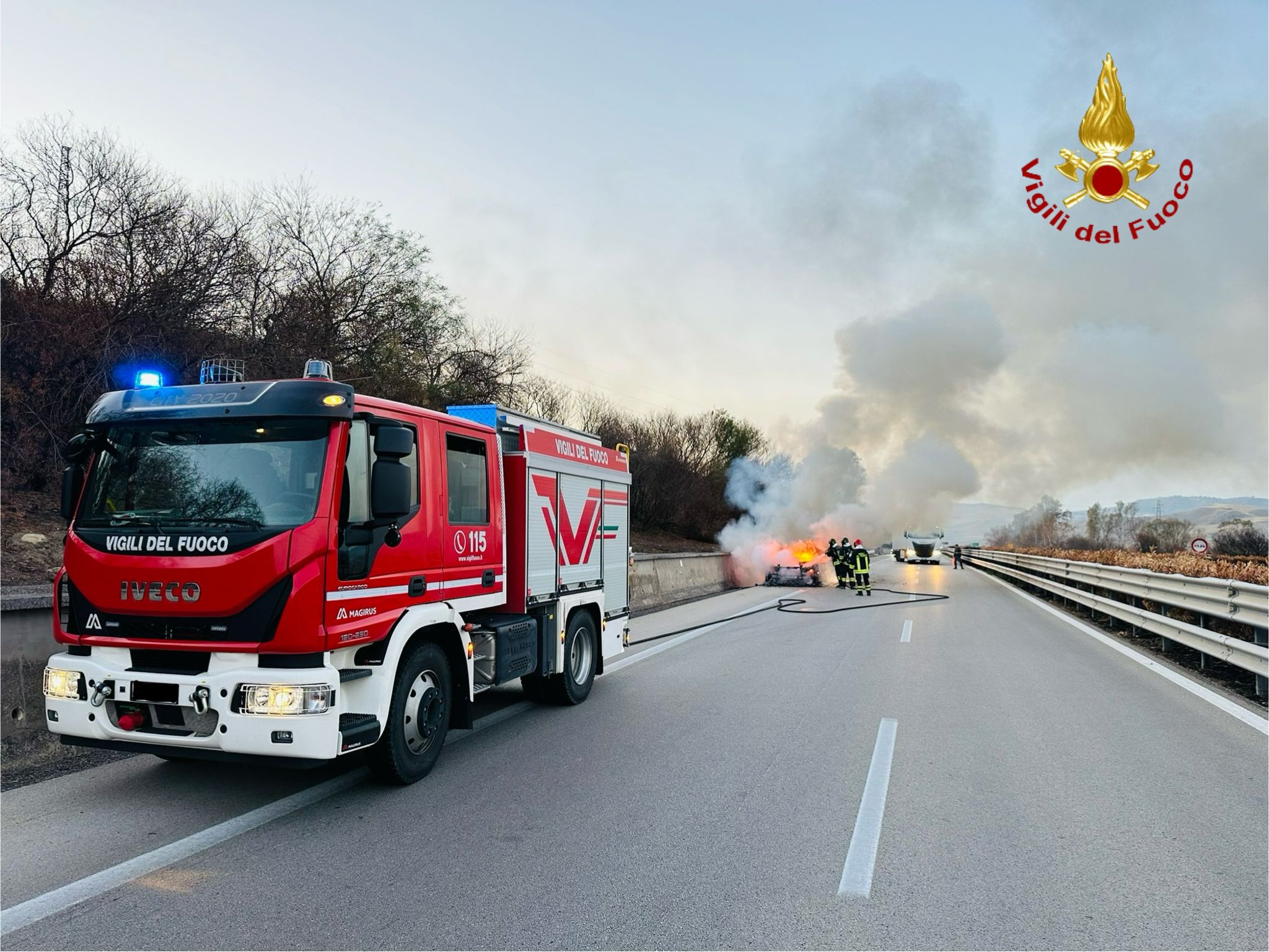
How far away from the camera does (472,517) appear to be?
6.25 meters

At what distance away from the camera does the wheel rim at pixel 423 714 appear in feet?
17.5

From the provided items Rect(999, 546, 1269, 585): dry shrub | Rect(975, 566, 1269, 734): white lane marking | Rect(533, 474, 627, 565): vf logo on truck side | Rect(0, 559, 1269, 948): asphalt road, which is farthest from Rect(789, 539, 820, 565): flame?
Rect(0, 559, 1269, 948): asphalt road

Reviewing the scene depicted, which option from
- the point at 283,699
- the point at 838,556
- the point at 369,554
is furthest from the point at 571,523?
the point at 838,556

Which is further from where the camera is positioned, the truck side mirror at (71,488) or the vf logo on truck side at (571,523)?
the vf logo on truck side at (571,523)

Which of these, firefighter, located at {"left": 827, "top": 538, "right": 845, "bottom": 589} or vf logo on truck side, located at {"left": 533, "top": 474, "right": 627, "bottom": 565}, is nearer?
vf logo on truck side, located at {"left": 533, "top": 474, "right": 627, "bottom": 565}

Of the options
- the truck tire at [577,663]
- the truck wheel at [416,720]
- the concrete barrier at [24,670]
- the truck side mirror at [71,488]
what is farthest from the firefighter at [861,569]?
the truck side mirror at [71,488]

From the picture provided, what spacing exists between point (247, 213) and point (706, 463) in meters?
33.2

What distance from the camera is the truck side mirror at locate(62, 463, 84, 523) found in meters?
5.20

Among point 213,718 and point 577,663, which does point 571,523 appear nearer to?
point 577,663

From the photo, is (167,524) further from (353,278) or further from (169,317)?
(353,278)

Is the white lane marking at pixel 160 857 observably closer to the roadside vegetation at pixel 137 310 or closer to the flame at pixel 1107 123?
the roadside vegetation at pixel 137 310

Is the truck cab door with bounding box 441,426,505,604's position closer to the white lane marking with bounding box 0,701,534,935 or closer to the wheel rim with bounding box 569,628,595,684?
the white lane marking with bounding box 0,701,534,935

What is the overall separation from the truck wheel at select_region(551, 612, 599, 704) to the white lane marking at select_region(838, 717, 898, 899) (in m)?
2.89

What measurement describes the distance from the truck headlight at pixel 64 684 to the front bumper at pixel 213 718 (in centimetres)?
3
